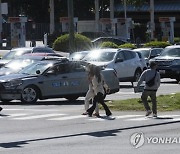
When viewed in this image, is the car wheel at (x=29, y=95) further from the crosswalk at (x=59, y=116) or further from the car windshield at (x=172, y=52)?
the car windshield at (x=172, y=52)

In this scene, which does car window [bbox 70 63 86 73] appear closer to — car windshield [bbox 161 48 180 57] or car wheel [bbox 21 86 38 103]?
car wheel [bbox 21 86 38 103]

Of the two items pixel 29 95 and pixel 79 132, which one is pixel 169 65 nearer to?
pixel 29 95

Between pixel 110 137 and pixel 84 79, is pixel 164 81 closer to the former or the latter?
pixel 84 79

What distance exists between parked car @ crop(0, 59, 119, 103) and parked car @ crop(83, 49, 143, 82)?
600cm

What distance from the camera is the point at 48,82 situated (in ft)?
76.6

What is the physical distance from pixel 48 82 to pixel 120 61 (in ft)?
28.2

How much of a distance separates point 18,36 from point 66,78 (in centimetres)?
3548

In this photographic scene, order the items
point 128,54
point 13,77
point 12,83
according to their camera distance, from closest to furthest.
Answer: point 12,83
point 13,77
point 128,54

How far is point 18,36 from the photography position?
58.6 metres

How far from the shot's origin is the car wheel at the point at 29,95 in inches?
904

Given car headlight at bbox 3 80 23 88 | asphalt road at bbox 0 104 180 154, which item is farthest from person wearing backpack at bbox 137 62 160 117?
car headlight at bbox 3 80 23 88

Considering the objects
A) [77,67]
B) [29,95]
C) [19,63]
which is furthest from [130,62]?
[29,95]

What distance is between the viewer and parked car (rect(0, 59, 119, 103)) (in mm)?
22906

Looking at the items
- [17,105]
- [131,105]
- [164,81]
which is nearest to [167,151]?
[131,105]
